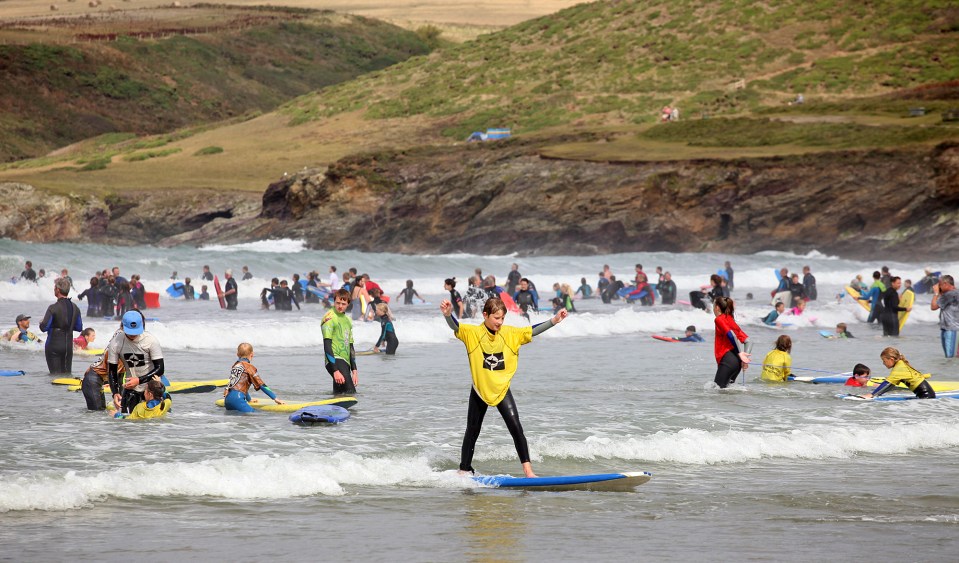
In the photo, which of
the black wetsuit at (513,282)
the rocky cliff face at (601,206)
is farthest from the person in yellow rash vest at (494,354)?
the rocky cliff face at (601,206)

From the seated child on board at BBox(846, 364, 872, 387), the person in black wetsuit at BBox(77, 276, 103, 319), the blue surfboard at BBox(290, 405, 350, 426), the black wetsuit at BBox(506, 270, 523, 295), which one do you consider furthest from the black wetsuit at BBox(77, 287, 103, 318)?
the seated child on board at BBox(846, 364, 872, 387)

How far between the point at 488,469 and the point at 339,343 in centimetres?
409

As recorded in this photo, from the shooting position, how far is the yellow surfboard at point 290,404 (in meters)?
15.0

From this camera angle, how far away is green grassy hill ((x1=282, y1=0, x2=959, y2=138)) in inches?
3435

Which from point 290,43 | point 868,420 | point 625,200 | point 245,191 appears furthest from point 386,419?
point 290,43

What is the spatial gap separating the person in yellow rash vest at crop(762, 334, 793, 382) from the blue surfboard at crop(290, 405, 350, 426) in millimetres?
7598

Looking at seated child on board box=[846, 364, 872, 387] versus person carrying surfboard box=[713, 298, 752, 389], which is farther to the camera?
seated child on board box=[846, 364, 872, 387]

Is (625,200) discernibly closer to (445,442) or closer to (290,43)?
(445,442)

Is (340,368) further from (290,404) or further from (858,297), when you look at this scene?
(858,297)

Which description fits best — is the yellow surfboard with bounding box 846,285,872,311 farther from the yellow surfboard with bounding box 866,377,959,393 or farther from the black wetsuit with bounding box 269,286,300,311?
the black wetsuit with bounding box 269,286,300,311

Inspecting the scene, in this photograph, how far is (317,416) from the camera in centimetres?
1405

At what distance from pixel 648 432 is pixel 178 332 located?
15310 mm

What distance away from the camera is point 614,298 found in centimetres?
3931

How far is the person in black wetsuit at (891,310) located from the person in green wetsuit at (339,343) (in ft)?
48.4
